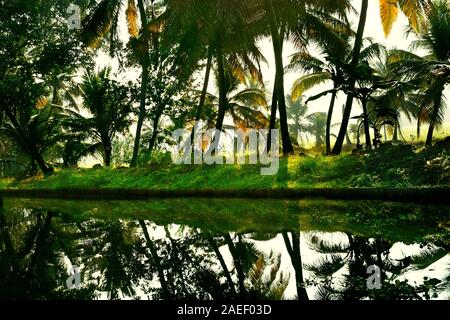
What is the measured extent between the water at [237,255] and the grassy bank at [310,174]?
2.12m

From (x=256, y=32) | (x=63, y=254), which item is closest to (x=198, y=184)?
(x=256, y=32)

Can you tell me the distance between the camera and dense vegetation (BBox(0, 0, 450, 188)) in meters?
12.2

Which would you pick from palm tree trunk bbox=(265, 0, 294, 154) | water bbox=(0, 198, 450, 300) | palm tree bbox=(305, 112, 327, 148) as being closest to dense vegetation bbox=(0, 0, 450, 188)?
palm tree trunk bbox=(265, 0, 294, 154)

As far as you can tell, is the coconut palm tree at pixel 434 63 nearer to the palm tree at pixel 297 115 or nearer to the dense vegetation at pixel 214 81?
the dense vegetation at pixel 214 81

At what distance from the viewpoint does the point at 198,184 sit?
44.1 ft

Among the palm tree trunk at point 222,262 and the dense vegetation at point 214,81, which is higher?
the dense vegetation at point 214,81

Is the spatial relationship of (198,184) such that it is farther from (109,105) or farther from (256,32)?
(109,105)

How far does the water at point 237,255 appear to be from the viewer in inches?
145

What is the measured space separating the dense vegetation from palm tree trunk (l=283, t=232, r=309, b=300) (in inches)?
217

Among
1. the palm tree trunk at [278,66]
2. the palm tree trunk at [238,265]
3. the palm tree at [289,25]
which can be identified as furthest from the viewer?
the palm tree at [289,25]

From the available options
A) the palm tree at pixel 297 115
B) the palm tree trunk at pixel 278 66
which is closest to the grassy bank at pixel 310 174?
the palm tree trunk at pixel 278 66

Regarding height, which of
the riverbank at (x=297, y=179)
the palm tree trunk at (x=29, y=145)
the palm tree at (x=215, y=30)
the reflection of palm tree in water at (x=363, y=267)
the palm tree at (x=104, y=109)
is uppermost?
Answer: the palm tree at (x=215, y=30)

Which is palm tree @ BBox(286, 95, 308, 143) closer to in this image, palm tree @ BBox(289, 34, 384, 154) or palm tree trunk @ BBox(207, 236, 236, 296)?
palm tree @ BBox(289, 34, 384, 154)

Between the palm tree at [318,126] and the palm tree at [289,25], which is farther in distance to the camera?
the palm tree at [318,126]
